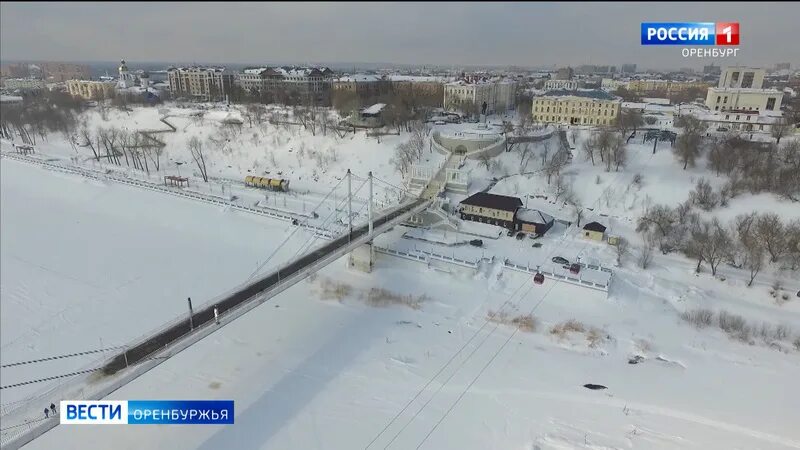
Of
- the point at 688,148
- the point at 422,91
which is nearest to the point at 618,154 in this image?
the point at 688,148

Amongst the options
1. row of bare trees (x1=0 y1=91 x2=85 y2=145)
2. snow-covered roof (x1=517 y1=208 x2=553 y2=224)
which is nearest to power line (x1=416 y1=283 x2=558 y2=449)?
snow-covered roof (x1=517 y1=208 x2=553 y2=224)

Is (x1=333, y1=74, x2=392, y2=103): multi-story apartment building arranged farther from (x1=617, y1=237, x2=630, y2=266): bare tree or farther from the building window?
(x1=617, y1=237, x2=630, y2=266): bare tree

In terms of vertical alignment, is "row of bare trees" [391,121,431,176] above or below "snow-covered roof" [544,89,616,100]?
below

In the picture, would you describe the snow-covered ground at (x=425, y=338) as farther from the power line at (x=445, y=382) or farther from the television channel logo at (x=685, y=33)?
the television channel logo at (x=685, y=33)

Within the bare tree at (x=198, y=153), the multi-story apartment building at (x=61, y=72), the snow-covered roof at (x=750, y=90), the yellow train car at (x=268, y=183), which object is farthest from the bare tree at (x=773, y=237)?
the multi-story apartment building at (x=61, y=72)

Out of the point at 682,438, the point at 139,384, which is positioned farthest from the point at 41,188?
the point at 682,438

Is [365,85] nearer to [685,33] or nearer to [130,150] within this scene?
[130,150]

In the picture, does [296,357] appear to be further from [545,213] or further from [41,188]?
[41,188]

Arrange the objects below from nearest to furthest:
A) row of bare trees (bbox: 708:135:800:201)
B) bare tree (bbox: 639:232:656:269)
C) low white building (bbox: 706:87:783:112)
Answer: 1. bare tree (bbox: 639:232:656:269)
2. row of bare trees (bbox: 708:135:800:201)
3. low white building (bbox: 706:87:783:112)
